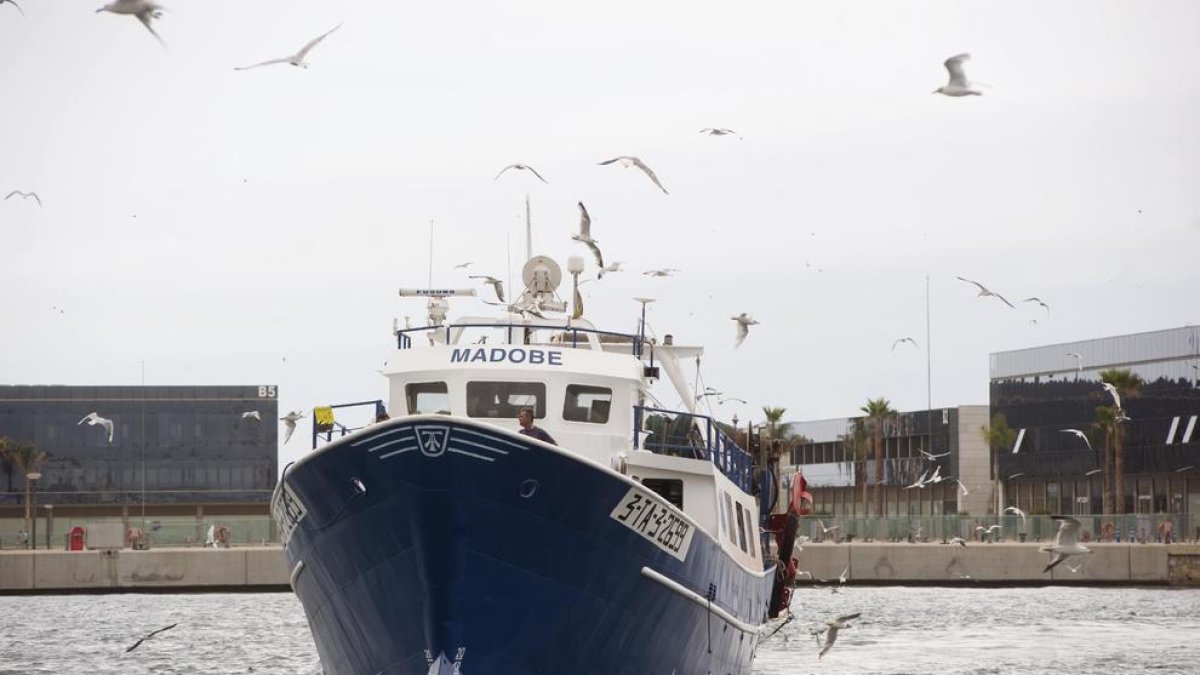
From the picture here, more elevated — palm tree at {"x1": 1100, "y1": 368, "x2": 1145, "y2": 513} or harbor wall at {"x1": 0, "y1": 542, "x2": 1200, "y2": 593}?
palm tree at {"x1": 1100, "y1": 368, "x2": 1145, "y2": 513}

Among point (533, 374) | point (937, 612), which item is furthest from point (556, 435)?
point (937, 612)

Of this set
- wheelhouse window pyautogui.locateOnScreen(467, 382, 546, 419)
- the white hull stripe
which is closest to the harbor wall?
the white hull stripe

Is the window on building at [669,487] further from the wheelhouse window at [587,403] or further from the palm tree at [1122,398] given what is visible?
the palm tree at [1122,398]

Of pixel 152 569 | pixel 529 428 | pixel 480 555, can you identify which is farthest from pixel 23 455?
pixel 480 555

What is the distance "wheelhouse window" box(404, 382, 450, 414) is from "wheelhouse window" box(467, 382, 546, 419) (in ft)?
1.44

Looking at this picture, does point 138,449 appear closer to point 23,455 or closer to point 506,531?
point 23,455

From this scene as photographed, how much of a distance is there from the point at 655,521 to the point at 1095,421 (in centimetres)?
9935

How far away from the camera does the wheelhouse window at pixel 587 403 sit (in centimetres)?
3038

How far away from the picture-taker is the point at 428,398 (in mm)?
30641

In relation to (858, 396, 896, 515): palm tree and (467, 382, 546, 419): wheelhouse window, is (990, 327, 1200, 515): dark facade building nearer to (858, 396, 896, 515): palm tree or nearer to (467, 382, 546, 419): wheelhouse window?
(858, 396, 896, 515): palm tree

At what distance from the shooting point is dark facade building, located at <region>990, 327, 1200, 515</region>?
114 metres

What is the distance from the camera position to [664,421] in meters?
30.8

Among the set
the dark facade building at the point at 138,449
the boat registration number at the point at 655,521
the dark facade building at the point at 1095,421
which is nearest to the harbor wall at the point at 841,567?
the dark facade building at the point at 1095,421

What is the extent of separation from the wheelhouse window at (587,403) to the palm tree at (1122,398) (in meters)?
83.4
